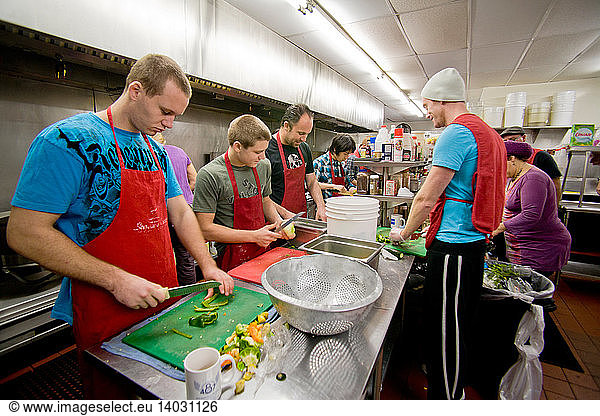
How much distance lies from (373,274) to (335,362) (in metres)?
0.38

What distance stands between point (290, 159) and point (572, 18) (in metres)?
3.52

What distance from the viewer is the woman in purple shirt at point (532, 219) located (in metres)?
2.40

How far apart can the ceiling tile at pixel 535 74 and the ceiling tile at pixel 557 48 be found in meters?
0.26

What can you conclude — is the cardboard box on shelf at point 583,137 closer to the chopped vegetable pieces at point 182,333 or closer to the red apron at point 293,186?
the red apron at point 293,186

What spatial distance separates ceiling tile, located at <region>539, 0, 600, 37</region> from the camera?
2.87 meters

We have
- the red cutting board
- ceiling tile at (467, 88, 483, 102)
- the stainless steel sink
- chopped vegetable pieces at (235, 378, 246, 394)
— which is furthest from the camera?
ceiling tile at (467, 88, 483, 102)

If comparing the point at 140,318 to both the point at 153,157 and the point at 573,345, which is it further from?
the point at 573,345

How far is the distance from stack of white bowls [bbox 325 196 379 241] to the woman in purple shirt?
1.41 metres

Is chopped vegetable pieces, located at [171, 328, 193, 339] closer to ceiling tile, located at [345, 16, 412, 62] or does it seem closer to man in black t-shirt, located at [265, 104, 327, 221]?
man in black t-shirt, located at [265, 104, 327, 221]

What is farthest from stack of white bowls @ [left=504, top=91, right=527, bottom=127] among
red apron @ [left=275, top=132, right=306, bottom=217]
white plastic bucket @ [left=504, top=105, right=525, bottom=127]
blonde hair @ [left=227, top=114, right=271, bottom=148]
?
blonde hair @ [left=227, top=114, right=271, bottom=148]

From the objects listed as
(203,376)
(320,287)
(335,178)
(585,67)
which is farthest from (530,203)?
(585,67)

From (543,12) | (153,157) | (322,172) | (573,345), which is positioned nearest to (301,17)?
(322,172)

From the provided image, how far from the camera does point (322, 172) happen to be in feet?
13.5

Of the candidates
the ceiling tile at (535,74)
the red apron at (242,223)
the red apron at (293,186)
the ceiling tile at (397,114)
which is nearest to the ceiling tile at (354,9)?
the red apron at (293,186)
